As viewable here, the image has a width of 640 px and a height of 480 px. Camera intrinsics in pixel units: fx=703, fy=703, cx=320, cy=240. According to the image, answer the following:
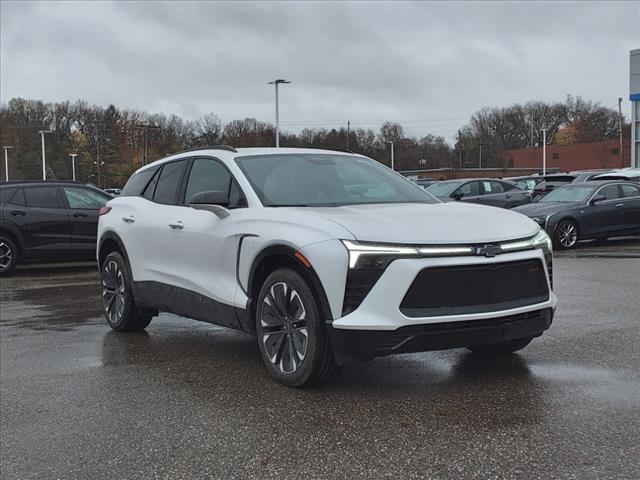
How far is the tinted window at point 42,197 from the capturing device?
1334 cm

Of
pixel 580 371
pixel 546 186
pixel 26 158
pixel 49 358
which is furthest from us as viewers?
pixel 26 158

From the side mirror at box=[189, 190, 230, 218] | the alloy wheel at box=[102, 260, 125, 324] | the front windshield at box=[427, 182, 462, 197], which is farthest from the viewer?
the front windshield at box=[427, 182, 462, 197]

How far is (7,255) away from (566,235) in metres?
11.1

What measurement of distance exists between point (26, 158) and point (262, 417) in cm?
8653

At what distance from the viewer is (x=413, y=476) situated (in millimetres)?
3248

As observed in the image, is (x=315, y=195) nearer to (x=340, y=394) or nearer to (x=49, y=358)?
(x=340, y=394)

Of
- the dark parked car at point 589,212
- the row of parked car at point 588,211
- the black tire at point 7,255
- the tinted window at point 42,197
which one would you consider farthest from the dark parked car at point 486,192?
the black tire at point 7,255

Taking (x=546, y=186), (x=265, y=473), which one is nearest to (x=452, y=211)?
(x=265, y=473)

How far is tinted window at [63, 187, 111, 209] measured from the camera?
13.6 meters

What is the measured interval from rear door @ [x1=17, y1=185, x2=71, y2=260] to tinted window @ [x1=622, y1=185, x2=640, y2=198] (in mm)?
11933

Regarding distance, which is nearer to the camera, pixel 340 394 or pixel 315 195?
pixel 340 394

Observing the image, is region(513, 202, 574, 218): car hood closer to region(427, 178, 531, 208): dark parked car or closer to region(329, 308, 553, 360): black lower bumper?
region(427, 178, 531, 208): dark parked car

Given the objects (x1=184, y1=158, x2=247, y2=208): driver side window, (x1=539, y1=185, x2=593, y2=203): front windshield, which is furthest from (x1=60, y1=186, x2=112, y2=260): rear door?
(x1=539, y1=185, x2=593, y2=203): front windshield

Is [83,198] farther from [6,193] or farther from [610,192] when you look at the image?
[610,192]
